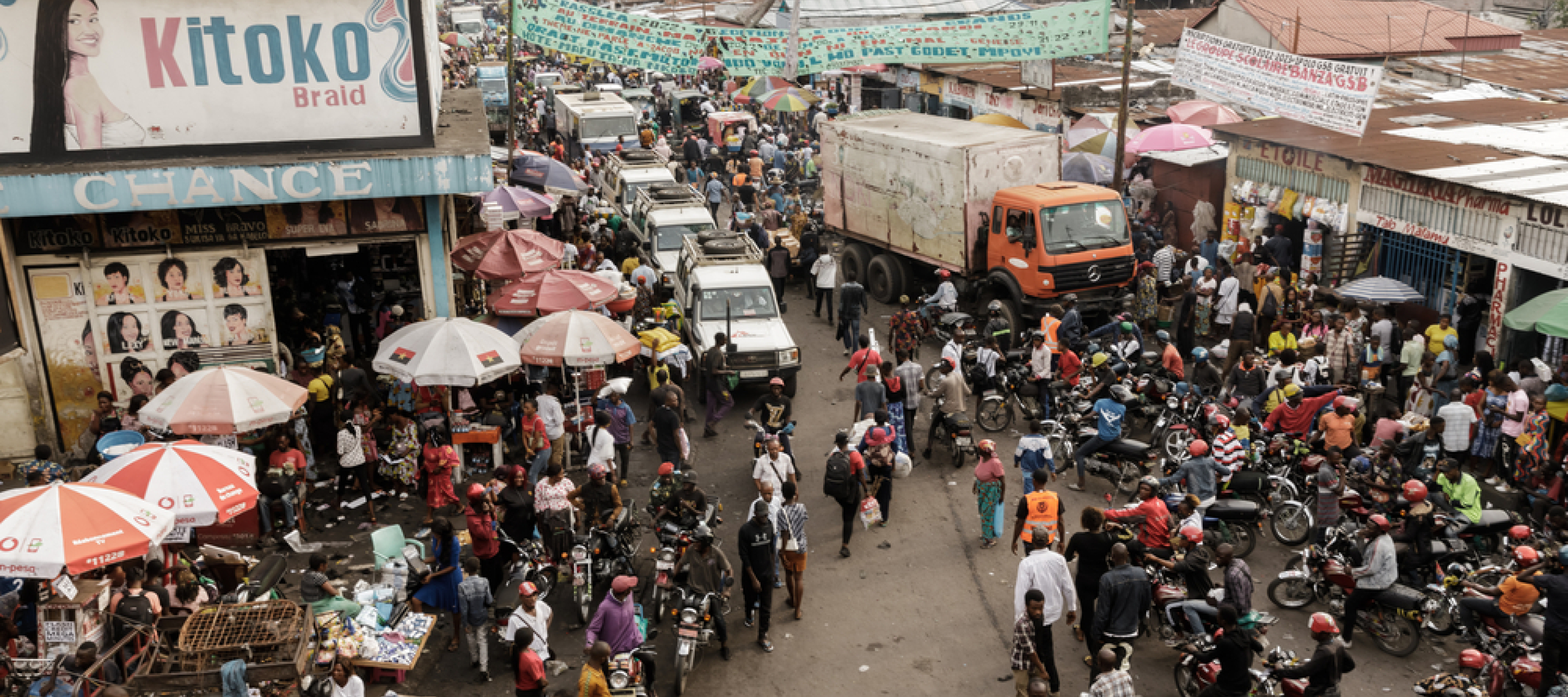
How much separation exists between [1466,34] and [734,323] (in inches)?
900

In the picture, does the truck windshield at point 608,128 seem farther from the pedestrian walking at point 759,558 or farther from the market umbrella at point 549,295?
the pedestrian walking at point 759,558

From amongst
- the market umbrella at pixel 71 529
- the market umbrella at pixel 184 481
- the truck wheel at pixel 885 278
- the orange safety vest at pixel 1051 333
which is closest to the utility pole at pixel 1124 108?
the truck wheel at pixel 885 278

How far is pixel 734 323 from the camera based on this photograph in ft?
61.3

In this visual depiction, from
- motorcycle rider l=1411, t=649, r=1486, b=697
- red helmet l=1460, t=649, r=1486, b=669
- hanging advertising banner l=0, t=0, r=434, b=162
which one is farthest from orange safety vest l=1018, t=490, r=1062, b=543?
hanging advertising banner l=0, t=0, r=434, b=162

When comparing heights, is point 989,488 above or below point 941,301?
below

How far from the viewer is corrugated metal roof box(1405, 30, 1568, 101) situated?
2580cm

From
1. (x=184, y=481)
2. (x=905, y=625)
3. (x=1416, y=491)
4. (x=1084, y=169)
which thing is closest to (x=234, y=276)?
(x=184, y=481)

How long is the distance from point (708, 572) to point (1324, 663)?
17.1 ft

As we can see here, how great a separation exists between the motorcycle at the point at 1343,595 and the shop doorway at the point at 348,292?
41.6 ft

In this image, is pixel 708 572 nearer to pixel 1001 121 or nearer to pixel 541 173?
pixel 541 173

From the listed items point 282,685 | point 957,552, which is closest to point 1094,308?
point 957,552

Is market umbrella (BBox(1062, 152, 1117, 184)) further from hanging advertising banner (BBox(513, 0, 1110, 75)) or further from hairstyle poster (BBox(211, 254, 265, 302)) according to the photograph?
hairstyle poster (BBox(211, 254, 265, 302))

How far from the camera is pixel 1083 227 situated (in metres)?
19.8

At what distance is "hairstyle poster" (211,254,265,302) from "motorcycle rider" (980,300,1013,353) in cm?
1041
